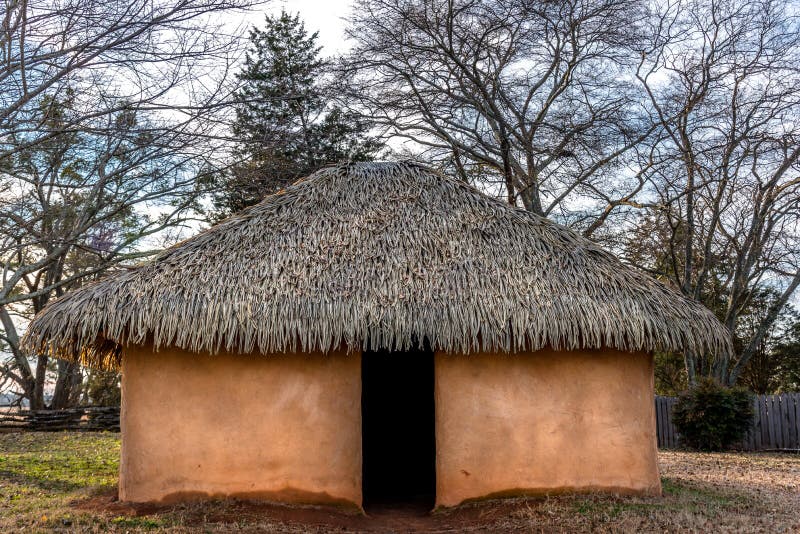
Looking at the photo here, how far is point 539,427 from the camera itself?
6.96 meters

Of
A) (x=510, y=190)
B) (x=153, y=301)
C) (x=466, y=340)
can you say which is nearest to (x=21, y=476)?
(x=153, y=301)

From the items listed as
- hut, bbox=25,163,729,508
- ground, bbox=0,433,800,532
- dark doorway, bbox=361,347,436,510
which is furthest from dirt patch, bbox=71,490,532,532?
dark doorway, bbox=361,347,436,510

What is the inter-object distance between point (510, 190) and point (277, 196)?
7946 millimetres

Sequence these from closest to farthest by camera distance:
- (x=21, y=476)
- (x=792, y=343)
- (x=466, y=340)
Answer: (x=466, y=340)
(x=21, y=476)
(x=792, y=343)

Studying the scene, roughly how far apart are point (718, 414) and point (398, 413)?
643 cm

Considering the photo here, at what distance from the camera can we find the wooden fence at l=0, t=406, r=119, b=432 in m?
16.6

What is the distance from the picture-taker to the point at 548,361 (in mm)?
7047

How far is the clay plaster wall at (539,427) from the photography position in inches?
271

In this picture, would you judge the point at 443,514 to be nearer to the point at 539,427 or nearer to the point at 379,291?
the point at 539,427

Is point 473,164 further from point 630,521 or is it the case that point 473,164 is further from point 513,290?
point 630,521

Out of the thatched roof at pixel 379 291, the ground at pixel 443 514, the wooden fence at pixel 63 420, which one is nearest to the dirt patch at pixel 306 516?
the ground at pixel 443 514

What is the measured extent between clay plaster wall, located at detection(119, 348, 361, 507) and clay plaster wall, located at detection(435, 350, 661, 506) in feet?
3.04

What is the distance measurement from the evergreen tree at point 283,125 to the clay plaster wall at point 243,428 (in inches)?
111

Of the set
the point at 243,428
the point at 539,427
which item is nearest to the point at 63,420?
the point at 243,428
